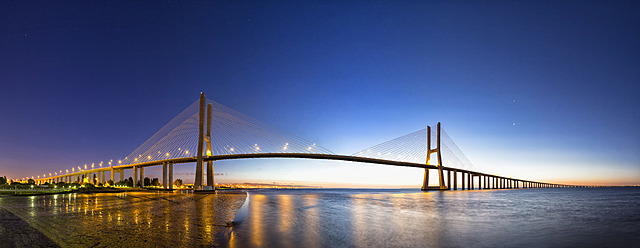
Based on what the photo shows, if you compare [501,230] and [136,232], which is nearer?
[136,232]

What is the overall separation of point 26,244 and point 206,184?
48.4 meters

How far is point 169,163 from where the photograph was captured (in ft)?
208

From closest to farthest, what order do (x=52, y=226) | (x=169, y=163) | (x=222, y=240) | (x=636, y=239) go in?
(x=222, y=240) < (x=52, y=226) < (x=636, y=239) < (x=169, y=163)

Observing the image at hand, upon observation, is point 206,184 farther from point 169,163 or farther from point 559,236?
point 559,236

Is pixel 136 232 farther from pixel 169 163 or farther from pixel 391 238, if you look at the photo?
pixel 169 163

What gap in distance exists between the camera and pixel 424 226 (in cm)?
1568

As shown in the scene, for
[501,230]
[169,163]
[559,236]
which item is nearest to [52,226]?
[501,230]

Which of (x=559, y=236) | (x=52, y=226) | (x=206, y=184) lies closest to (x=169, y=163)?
(x=206, y=184)

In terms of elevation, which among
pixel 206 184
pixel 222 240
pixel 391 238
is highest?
pixel 222 240

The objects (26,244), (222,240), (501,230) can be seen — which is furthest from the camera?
(501,230)

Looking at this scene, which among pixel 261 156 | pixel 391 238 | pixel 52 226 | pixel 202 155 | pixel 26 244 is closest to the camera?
pixel 26 244

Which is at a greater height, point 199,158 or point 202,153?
point 202,153

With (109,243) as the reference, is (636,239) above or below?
below

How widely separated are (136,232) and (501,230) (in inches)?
566
